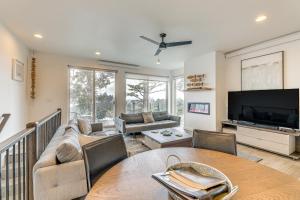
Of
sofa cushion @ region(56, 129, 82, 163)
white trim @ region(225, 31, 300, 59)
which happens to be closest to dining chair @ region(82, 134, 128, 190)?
sofa cushion @ region(56, 129, 82, 163)

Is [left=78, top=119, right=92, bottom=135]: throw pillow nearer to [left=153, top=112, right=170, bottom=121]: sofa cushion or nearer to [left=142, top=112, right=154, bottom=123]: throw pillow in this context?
[left=142, top=112, right=154, bottom=123]: throw pillow

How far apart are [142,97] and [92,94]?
6.99 ft

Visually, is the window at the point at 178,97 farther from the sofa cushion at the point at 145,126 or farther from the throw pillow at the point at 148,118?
the throw pillow at the point at 148,118

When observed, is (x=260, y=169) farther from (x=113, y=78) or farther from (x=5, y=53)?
(x=113, y=78)

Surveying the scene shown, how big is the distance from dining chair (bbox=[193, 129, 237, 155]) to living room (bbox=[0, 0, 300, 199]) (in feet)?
0.03

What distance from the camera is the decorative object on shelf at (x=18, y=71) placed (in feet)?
11.5

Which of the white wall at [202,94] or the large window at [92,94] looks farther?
the large window at [92,94]

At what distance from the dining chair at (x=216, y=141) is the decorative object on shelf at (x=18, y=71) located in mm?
4109

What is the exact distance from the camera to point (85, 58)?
5430 millimetres

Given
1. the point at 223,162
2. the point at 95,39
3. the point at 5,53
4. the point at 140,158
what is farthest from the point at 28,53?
the point at 223,162

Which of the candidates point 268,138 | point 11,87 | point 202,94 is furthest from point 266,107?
point 11,87

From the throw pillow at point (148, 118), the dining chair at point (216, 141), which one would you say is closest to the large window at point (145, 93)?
the throw pillow at point (148, 118)

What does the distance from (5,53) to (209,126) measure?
5.41 m

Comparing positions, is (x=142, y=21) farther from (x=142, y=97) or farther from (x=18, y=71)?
(x=142, y=97)
